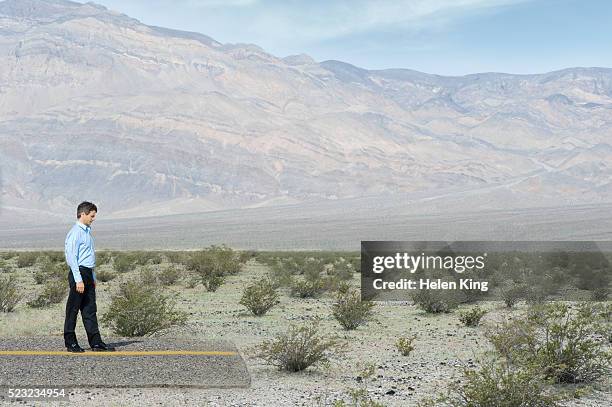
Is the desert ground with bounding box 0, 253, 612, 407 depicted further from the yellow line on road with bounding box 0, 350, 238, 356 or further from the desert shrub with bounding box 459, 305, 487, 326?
the yellow line on road with bounding box 0, 350, 238, 356

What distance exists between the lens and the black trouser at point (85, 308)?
30.7ft

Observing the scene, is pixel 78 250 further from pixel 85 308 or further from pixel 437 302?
pixel 437 302

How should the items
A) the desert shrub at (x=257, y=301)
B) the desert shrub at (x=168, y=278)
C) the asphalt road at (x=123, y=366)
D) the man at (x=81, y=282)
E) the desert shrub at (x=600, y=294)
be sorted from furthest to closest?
the desert shrub at (x=168, y=278)
the desert shrub at (x=600, y=294)
the desert shrub at (x=257, y=301)
the man at (x=81, y=282)
the asphalt road at (x=123, y=366)

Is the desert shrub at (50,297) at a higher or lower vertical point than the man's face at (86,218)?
lower

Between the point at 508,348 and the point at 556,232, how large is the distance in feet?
235

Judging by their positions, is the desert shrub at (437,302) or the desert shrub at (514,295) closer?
the desert shrub at (437,302)

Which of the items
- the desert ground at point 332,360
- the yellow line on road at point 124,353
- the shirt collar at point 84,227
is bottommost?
the desert ground at point 332,360

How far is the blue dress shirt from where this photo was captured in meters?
9.23

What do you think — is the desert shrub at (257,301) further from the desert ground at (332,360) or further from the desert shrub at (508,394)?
the desert shrub at (508,394)

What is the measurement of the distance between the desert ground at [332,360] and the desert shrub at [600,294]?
275 cm

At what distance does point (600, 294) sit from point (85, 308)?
542 inches

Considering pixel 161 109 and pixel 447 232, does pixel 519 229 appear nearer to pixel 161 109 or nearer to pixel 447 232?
pixel 447 232

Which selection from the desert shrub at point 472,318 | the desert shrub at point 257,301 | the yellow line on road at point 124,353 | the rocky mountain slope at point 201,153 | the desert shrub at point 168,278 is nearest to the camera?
the yellow line on road at point 124,353

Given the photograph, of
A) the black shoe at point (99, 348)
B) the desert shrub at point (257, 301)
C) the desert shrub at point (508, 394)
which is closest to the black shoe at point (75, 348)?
the black shoe at point (99, 348)
